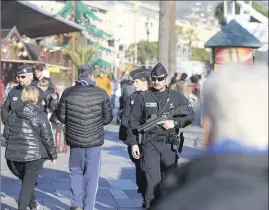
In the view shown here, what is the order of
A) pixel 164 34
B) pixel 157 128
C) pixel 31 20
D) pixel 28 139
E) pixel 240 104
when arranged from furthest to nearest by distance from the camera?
pixel 31 20 → pixel 164 34 → pixel 28 139 → pixel 157 128 → pixel 240 104

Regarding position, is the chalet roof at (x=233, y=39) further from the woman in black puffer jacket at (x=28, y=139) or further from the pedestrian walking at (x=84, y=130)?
the woman in black puffer jacket at (x=28, y=139)

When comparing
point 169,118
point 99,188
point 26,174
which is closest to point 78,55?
point 99,188

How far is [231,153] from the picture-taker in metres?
1.87

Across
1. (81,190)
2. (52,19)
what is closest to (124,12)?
(52,19)

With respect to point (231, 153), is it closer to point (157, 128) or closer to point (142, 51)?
point (157, 128)

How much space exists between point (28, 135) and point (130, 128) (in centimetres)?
114

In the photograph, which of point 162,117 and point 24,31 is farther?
point 24,31

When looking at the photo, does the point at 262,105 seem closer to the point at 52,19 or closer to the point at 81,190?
the point at 81,190

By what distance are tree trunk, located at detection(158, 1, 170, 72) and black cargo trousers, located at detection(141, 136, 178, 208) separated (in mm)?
15040

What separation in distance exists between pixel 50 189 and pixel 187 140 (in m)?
6.53

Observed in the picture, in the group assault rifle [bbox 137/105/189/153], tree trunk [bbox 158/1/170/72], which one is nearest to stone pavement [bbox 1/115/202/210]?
assault rifle [bbox 137/105/189/153]

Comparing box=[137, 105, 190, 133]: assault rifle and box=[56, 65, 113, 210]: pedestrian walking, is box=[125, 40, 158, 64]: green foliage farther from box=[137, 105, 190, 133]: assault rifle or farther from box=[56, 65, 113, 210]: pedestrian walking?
box=[137, 105, 190, 133]: assault rifle

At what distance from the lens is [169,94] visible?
6.61 m

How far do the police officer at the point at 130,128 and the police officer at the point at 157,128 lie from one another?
9 centimetres
